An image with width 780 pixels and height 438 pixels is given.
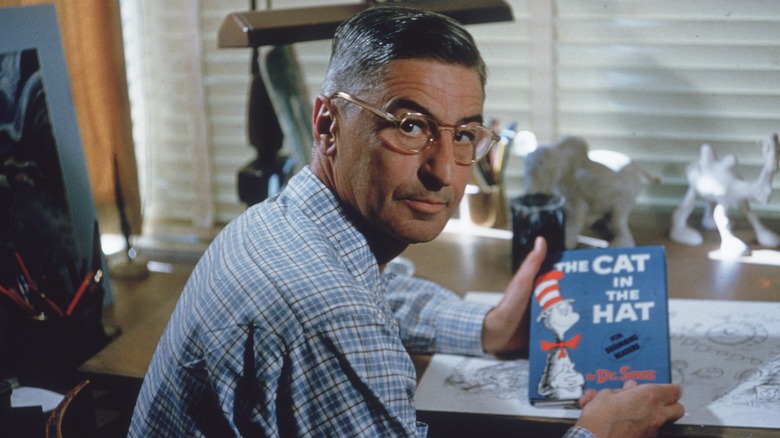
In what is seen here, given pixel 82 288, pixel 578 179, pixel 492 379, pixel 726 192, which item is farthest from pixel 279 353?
pixel 726 192

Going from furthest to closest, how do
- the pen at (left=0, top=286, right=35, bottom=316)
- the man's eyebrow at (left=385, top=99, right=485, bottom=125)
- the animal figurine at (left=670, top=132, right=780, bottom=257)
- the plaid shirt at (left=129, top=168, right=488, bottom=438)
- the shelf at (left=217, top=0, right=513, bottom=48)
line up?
1. the animal figurine at (left=670, top=132, right=780, bottom=257)
2. the shelf at (left=217, top=0, right=513, bottom=48)
3. the pen at (left=0, top=286, right=35, bottom=316)
4. the man's eyebrow at (left=385, top=99, right=485, bottom=125)
5. the plaid shirt at (left=129, top=168, right=488, bottom=438)

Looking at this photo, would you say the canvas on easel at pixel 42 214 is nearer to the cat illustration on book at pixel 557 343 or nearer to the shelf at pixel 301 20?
the shelf at pixel 301 20

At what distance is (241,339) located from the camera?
93 centimetres

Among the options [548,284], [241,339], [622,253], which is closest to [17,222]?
[241,339]

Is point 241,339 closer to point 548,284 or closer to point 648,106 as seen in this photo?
point 548,284

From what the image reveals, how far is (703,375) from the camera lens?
1254 millimetres

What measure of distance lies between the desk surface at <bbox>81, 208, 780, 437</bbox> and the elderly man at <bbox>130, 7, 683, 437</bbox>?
0.33 m

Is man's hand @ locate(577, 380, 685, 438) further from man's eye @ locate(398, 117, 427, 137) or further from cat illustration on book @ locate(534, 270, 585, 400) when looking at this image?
man's eye @ locate(398, 117, 427, 137)

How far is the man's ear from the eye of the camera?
1.07 meters

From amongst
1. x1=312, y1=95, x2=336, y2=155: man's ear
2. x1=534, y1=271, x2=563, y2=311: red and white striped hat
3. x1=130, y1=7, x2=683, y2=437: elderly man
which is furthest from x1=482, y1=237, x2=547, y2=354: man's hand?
x1=312, y1=95, x2=336, y2=155: man's ear

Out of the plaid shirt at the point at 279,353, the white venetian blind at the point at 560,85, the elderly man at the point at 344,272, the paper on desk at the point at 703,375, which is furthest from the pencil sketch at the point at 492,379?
the white venetian blind at the point at 560,85

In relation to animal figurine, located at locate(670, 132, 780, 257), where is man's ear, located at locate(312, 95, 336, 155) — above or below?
above

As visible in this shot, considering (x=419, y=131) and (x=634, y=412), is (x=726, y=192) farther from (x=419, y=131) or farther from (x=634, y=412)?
(x=419, y=131)

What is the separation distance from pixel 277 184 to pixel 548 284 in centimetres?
63
